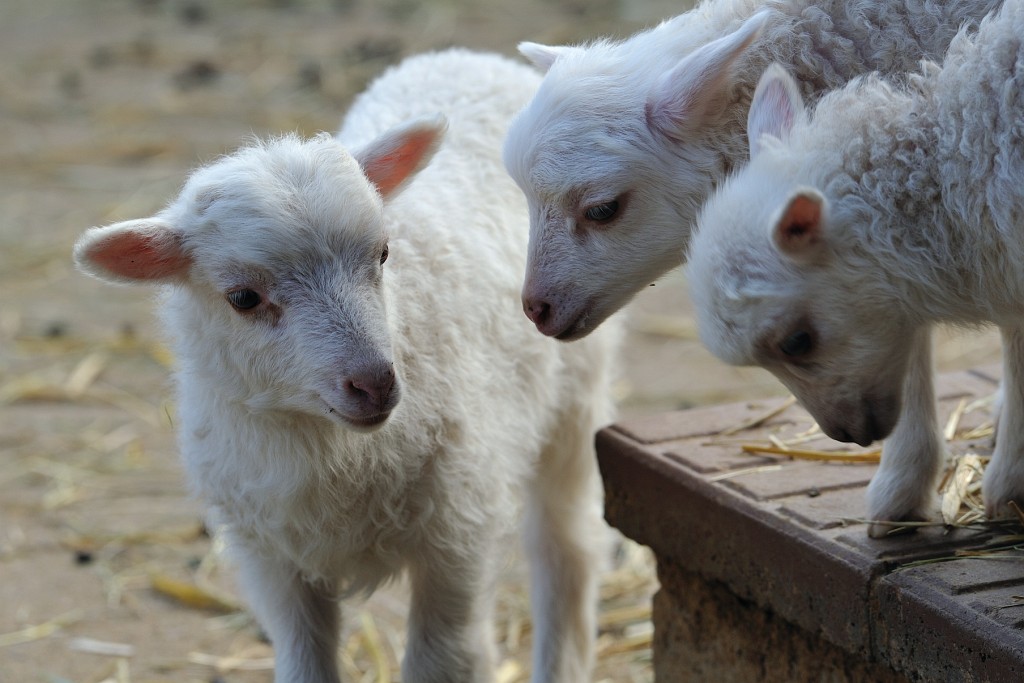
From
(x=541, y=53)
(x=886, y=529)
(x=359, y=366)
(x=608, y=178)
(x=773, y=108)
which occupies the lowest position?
(x=886, y=529)

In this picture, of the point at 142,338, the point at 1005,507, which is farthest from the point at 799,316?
the point at 142,338

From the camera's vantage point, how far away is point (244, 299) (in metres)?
3.17

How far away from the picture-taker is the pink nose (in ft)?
9.86

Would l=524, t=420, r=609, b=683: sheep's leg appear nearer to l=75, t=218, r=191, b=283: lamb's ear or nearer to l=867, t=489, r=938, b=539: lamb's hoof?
l=867, t=489, r=938, b=539: lamb's hoof

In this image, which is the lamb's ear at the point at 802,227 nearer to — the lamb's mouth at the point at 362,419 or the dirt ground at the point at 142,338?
the dirt ground at the point at 142,338

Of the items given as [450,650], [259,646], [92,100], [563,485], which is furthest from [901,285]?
[92,100]

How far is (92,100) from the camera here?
12188 mm

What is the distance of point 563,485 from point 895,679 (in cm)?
155

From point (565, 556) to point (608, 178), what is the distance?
5.35 feet

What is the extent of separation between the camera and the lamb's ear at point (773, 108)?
2.97 meters

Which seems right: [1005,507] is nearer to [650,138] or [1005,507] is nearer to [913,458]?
[913,458]

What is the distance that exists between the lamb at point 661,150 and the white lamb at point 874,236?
284 mm

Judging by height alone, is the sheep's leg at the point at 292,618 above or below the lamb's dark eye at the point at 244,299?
below

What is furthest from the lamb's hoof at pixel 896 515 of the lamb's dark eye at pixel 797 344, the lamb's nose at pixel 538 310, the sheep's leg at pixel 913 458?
the lamb's nose at pixel 538 310
